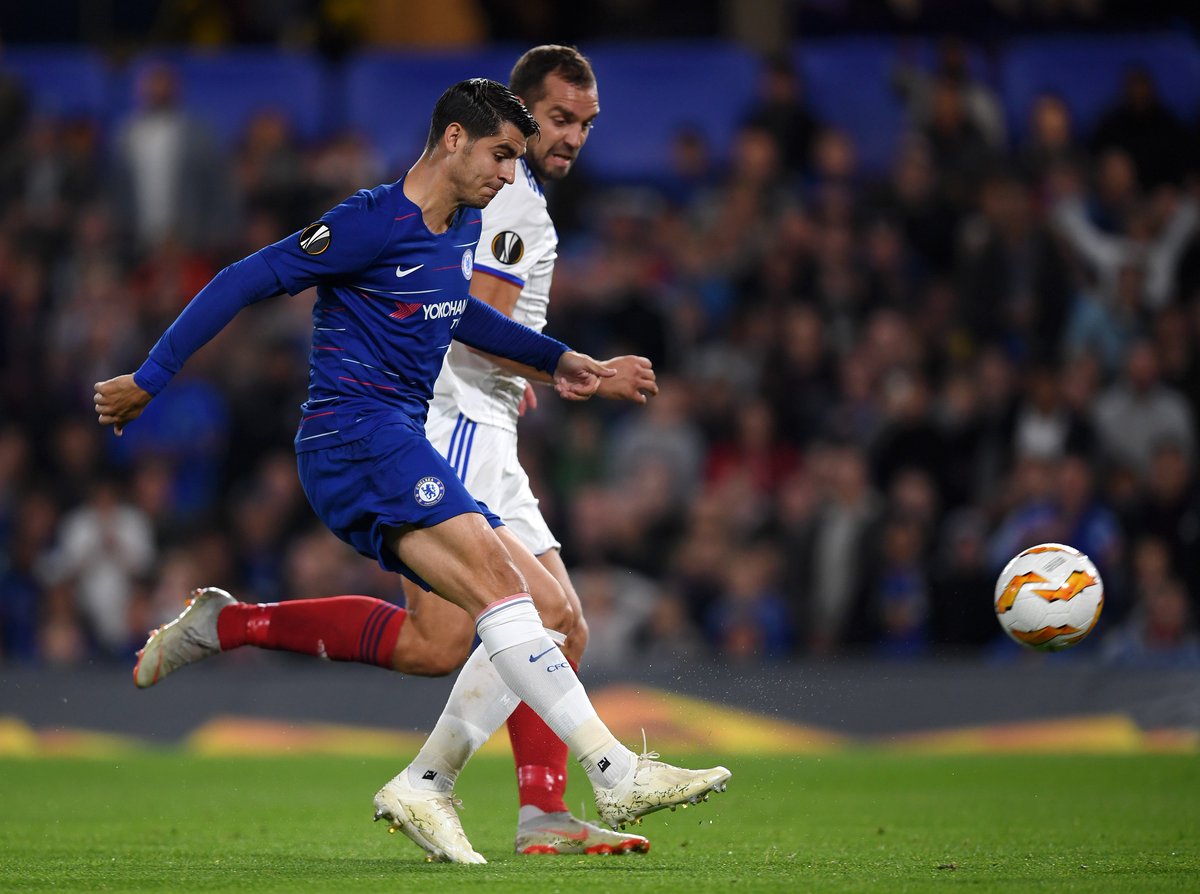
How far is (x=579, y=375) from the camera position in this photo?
628 cm

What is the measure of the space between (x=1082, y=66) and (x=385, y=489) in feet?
36.3

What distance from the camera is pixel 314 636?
6.66m

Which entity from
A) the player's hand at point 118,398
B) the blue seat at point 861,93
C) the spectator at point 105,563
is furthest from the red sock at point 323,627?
the blue seat at point 861,93

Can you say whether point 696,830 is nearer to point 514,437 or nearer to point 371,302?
point 514,437

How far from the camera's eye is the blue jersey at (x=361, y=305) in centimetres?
569

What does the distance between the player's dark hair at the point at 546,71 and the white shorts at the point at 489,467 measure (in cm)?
121

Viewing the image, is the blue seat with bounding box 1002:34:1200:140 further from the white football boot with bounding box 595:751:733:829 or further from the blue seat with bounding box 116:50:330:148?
the white football boot with bounding box 595:751:733:829

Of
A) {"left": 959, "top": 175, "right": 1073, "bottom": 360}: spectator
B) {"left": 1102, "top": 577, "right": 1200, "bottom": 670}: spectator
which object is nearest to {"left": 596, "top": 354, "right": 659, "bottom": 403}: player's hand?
{"left": 1102, "top": 577, "right": 1200, "bottom": 670}: spectator

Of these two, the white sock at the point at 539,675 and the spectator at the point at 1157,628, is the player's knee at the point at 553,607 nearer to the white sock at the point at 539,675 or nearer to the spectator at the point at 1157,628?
the white sock at the point at 539,675

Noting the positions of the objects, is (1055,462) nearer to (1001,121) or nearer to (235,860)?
(1001,121)

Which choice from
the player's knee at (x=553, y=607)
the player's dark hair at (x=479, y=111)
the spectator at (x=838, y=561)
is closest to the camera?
the player's dark hair at (x=479, y=111)

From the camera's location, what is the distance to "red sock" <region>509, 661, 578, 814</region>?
6457mm

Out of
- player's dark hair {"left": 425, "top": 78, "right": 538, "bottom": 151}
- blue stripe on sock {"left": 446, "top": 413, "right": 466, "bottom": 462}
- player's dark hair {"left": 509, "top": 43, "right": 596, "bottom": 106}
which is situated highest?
player's dark hair {"left": 509, "top": 43, "right": 596, "bottom": 106}

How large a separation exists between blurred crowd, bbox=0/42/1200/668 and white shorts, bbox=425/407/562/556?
506 cm
